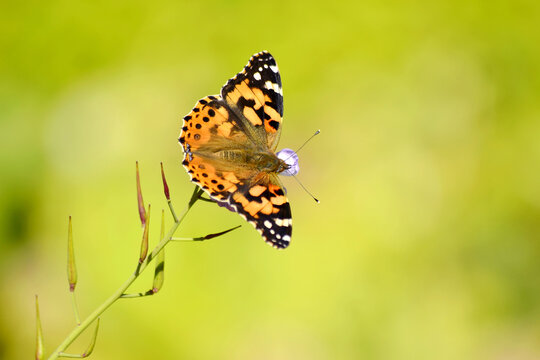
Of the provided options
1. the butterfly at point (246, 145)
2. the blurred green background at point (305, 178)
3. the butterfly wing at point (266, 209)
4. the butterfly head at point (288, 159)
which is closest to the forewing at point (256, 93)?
the butterfly at point (246, 145)

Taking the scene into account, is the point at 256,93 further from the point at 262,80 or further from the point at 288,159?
the point at 288,159

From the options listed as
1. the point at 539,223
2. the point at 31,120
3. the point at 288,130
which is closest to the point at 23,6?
the point at 31,120

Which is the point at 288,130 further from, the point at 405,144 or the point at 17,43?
the point at 17,43

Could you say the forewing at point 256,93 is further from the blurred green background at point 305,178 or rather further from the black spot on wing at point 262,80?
the blurred green background at point 305,178

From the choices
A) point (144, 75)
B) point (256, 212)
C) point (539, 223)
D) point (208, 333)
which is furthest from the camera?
point (144, 75)

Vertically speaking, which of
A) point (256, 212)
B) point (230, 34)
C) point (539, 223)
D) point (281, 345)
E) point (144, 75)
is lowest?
point (281, 345)

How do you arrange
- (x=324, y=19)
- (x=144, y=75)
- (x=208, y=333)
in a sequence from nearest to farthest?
1. (x=208, y=333)
2. (x=144, y=75)
3. (x=324, y=19)

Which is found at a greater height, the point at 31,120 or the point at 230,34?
the point at 230,34
